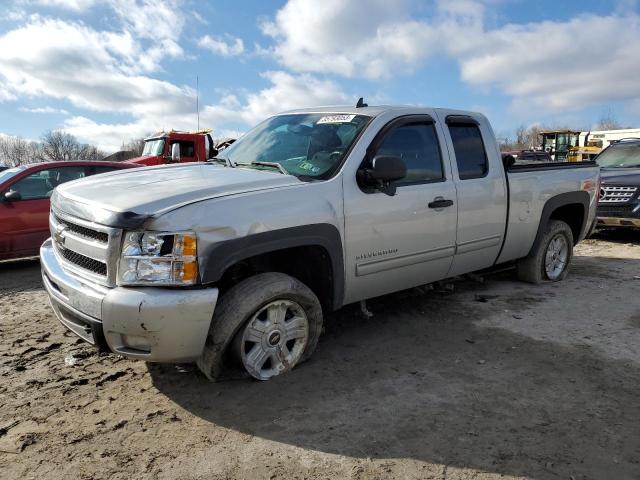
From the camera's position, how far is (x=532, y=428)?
2.87 m

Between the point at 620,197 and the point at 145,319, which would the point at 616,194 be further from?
the point at 145,319

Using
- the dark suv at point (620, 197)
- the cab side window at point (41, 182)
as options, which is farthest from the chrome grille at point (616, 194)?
the cab side window at point (41, 182)

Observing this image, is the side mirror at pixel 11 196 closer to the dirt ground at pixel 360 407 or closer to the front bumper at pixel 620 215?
the dirt ground at pixel 360 407

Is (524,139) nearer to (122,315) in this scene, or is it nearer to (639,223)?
(639,223)

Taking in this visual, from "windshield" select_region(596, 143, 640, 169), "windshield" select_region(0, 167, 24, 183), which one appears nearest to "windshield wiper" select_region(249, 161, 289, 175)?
"windshield" select_region(0, 167, 24, 183)

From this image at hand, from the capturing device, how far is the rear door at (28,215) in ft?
22.1

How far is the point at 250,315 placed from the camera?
10.5 feet

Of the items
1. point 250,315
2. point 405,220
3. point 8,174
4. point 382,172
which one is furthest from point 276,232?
point 8,174

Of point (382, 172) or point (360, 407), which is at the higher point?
point (382, 172)

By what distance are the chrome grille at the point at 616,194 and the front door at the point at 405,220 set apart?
219 inches

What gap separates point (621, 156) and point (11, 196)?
10789 mm

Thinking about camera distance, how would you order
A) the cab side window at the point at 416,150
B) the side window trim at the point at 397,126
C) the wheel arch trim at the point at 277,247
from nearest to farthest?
the wheel arch trim at the point at 277,247 → the side window trim at the point at 397,126 → the cab side window at the point at 416,150

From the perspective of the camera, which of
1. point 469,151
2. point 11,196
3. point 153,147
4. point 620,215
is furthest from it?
point 153,147

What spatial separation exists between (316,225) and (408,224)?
3.07ft
